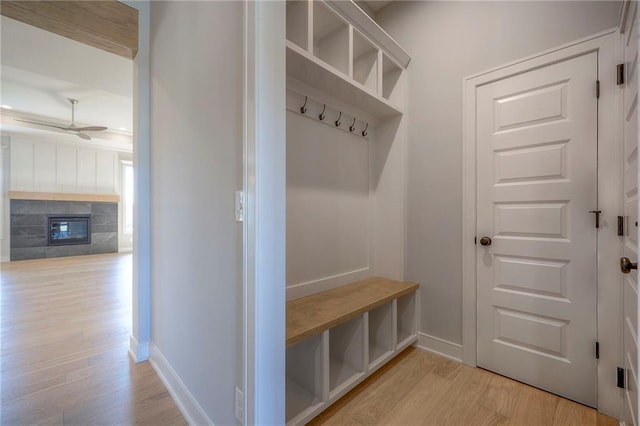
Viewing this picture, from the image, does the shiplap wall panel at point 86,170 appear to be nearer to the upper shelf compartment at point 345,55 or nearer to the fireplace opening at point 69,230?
the fireplace opening at point 69,230

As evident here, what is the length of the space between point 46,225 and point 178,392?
7.22 metres

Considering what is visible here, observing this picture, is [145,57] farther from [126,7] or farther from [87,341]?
[87,341]

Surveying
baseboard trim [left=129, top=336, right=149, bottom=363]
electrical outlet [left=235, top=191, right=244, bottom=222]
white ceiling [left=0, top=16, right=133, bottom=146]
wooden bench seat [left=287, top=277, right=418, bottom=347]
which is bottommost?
baseboard trim [left=129, top=336, right=149, bottom=363]

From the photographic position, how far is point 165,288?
1737mm

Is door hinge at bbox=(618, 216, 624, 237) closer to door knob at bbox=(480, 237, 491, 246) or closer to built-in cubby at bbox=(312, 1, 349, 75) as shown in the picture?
door knob at bbox=(480, 237, 491, 246)

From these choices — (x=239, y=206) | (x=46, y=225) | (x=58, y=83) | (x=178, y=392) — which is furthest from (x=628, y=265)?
(x=46, y=225)

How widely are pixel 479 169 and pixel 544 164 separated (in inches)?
13.7

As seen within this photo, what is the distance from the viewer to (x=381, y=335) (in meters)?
2.03

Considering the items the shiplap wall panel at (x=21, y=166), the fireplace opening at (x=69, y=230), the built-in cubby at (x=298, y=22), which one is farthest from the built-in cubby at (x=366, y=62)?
the fireplace opening at (x=69, y=230)

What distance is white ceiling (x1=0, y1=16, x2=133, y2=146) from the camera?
2.62m

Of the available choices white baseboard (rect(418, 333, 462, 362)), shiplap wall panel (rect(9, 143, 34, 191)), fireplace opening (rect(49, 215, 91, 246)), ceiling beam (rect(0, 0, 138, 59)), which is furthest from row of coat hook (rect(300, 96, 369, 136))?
fireplace opening (rect(49, 215, 91, 246))

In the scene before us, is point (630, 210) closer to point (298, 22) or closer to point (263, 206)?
point (263, 206)

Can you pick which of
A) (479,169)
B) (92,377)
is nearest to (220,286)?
(92,377)

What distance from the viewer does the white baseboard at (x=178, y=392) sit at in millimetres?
1335
